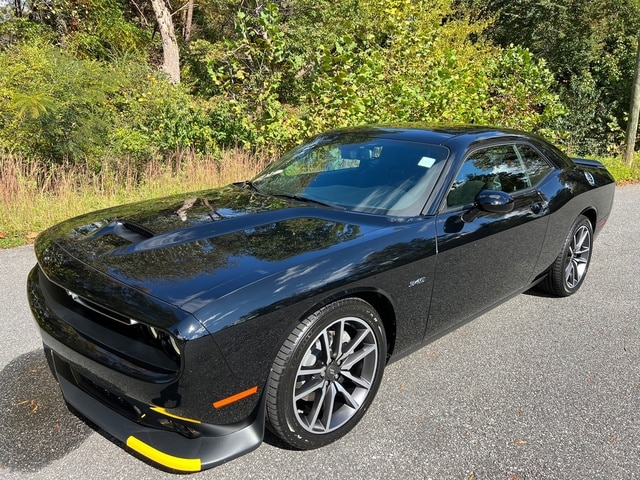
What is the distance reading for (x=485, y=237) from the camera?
3.09 meters

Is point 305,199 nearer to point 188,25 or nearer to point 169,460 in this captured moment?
point 169,460

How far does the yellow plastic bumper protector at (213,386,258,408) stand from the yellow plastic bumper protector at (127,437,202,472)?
225mm

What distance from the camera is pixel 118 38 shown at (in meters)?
18.8

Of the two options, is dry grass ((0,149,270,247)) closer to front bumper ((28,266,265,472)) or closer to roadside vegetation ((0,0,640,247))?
roadside vegetation ((0,0,640,247))

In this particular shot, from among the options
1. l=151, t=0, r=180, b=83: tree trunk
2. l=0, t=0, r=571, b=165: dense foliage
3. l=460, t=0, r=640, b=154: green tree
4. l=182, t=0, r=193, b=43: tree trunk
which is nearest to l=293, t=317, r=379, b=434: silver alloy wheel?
l=0, t=0, r=571, b=165: dense foliage

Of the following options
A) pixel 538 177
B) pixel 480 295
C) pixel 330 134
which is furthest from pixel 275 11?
pixel 480 295

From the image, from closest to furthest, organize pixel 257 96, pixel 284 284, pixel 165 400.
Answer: pixel 165 400 → pixel 284 284 → pixel 257 96

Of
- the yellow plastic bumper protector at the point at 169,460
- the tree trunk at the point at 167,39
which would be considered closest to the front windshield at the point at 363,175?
the yellow plastic bumper protector at the point at 169,460

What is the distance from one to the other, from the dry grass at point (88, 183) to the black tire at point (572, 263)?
4.89 metres

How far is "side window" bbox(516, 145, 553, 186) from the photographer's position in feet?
12.3

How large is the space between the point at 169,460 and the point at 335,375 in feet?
2.73

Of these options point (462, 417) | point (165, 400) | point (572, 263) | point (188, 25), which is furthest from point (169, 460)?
point (188, 25)

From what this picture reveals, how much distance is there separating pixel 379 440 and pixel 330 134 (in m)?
2.36

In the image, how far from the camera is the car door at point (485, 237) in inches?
114
